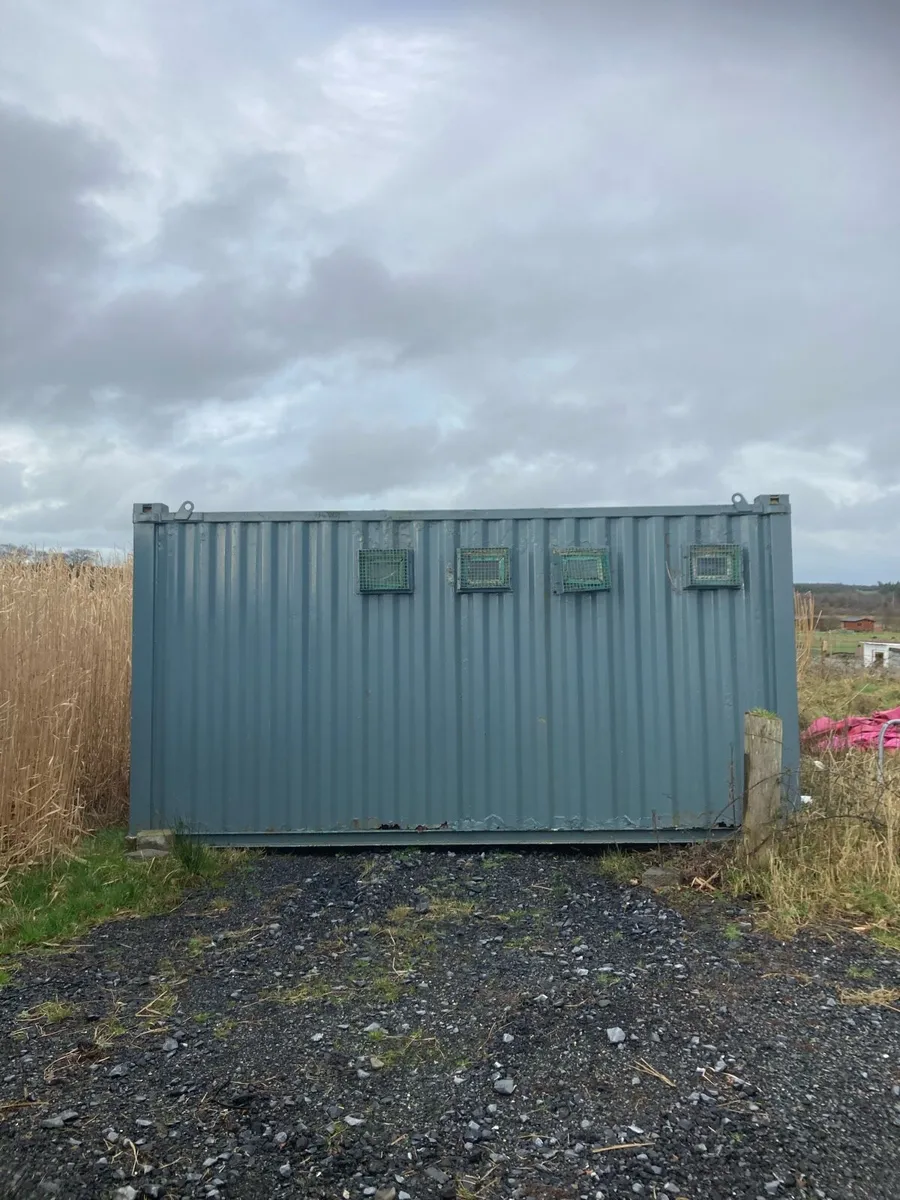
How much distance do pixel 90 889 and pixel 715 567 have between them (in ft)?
13.9

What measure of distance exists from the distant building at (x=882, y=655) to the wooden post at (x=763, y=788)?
37.8 ft

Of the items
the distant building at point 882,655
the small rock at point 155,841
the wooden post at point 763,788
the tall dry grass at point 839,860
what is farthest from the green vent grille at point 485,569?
the distant building at point 882,655

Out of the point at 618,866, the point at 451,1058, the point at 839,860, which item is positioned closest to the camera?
the point at 451,1058

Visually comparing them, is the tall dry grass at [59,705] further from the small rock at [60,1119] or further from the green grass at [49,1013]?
the small rock at [60,1119]

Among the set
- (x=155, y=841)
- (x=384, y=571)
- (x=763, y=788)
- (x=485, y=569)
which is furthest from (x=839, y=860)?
(x=155, y=841)

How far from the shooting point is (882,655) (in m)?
14.5

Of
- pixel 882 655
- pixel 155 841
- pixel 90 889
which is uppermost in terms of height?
pixel 882 655

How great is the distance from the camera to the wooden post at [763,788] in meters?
4.23

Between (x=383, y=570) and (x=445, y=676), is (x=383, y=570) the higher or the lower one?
the higher one

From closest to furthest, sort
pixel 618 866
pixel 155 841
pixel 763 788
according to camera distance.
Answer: pixel 763 788
pixel 618 866
pixel 155 841

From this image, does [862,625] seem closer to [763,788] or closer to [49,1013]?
[763,788]

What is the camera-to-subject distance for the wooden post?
4.23m

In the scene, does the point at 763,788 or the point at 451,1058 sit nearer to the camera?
the point at 451,1058

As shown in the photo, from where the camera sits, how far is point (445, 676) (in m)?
5.15
